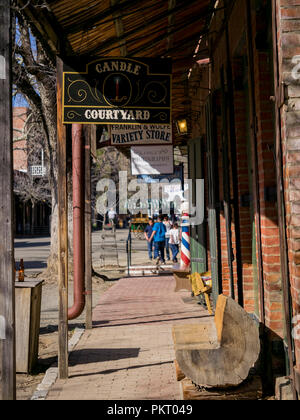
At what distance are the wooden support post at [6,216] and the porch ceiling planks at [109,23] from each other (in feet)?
4.55

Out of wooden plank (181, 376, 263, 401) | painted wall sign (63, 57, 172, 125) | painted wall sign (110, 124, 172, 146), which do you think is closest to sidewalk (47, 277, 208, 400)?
wooden plank (181, 376, 263, 401)

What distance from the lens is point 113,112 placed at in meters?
5.36

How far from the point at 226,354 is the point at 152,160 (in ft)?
25.2

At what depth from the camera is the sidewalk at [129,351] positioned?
484 centimetres

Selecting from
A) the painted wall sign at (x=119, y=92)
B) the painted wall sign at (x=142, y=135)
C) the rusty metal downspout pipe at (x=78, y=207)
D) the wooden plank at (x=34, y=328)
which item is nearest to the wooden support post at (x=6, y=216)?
the painted wall sign at (x=119, y=92)

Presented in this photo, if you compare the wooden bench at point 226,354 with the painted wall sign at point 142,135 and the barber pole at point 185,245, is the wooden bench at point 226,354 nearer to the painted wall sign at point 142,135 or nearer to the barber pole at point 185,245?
the painted wall sign at point 142,135

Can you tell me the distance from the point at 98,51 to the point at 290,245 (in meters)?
4.13

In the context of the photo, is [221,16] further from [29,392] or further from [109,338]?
[29,392]

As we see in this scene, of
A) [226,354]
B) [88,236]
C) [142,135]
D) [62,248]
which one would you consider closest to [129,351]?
[62,248]

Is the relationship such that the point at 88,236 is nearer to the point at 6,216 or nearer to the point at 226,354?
the point at 226,354

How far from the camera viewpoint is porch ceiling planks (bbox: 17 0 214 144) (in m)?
5.31

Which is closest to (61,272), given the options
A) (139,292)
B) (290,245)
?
(290,245)
